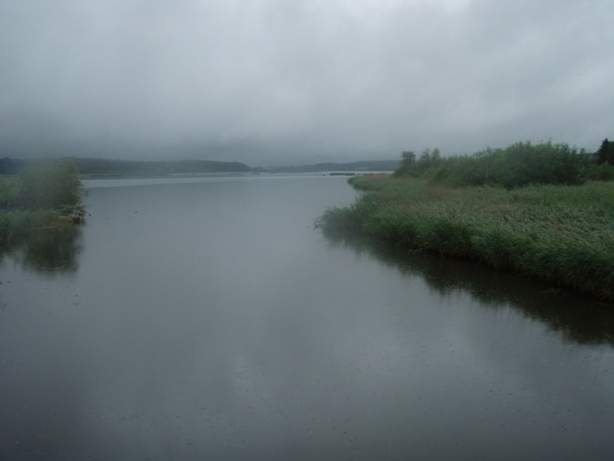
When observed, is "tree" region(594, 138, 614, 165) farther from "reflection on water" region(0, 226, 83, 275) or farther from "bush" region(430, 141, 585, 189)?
"reflection on water" region(0, 226, 83, 275)

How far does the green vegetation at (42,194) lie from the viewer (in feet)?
70.2

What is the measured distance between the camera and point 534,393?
221 inches

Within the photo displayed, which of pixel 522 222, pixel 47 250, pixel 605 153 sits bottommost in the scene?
pixel 47 250

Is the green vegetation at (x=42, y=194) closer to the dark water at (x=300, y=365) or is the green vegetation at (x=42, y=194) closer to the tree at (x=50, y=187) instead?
the tree at (x=50, y=187)

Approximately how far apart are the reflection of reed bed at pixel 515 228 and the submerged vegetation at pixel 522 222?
0.06ft

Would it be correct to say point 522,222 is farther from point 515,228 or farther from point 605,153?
point 605,153

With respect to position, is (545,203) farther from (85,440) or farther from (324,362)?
(85,440)

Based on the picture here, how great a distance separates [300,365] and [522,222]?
348 inches

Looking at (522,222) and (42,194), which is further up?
(522,222)

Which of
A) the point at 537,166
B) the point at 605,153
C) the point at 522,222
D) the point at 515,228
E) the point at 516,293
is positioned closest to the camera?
the point at 516,293

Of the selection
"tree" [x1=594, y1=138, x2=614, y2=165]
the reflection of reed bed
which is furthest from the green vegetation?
"tree" [x1=594, y1=138, x2=614, y2=165]

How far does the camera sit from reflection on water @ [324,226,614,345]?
26.7ft

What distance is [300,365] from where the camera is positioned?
20.9ft

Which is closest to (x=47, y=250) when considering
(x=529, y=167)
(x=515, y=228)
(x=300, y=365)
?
(x=300, y=365)
